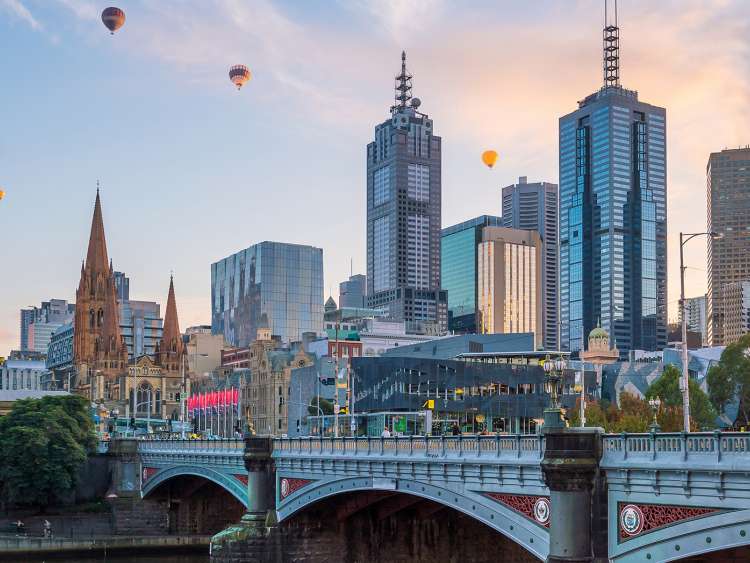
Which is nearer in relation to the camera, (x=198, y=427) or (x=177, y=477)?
(x=177, y=477)

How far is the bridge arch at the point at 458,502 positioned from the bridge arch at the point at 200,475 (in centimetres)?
1074

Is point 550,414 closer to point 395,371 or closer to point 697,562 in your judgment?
point 697,562

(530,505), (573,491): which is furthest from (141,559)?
(573,491)

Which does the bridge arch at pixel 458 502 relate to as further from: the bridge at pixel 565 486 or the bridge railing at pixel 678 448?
the bridge railing at pixel 678 448

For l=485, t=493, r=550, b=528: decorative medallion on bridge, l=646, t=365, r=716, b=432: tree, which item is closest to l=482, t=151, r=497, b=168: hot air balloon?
l=646, t=365, r=716, b=432: tree

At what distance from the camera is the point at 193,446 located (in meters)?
92.9

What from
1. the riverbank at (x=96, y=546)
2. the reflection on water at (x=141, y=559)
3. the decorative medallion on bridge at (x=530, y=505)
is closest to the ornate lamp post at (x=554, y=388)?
the decorative medallion on bridge at (x=530, y=505)

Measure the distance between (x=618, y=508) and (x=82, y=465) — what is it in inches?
3308

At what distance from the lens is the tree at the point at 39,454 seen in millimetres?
107625

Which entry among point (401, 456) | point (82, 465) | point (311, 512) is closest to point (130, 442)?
point (82, 465)

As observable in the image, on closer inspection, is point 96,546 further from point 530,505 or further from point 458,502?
point 530,505

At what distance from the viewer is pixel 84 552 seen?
95938 mm

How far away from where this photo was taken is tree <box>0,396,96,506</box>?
10762 centimetres

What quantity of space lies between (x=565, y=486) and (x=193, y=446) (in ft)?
187
